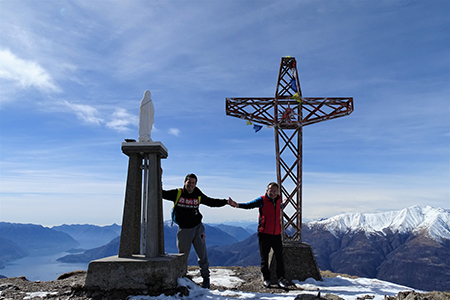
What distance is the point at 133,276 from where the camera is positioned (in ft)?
21.4

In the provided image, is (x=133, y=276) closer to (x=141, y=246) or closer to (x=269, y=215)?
(x=141, y=246)

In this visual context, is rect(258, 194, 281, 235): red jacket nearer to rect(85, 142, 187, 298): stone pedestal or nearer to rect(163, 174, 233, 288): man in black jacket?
rect(163, 174, 233, 288): man in black jacket

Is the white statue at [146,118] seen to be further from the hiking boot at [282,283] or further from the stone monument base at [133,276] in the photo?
the hiking boot at [282,283]

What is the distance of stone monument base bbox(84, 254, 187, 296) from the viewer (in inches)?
254

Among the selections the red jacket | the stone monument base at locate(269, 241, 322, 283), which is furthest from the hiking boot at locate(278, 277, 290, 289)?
the stone monument base at locate(269, 241, 322, 283)

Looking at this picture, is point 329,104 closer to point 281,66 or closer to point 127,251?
point 281,66

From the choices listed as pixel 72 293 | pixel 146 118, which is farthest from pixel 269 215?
pixel 72 293

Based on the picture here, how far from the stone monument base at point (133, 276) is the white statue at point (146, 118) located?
291 cm

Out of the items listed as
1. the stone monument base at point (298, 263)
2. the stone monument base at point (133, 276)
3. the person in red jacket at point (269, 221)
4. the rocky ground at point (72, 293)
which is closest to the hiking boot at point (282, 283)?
the person in red jacket at point (269, 221)

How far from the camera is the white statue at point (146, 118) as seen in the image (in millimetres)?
7680

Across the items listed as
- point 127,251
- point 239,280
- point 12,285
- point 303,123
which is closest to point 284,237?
point 239,280

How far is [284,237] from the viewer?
37.9 ft

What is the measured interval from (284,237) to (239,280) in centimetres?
273

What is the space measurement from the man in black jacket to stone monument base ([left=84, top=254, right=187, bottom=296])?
716mm
